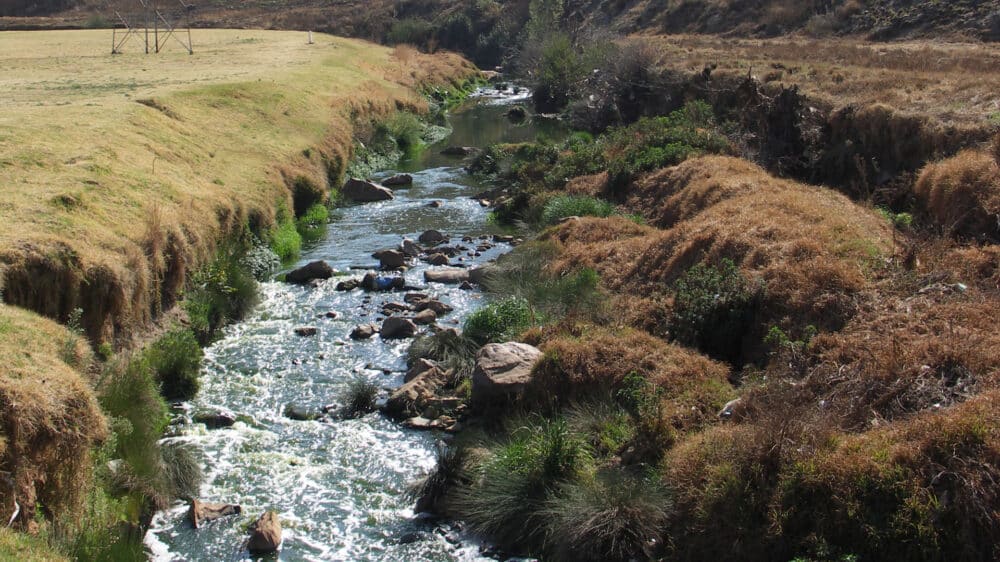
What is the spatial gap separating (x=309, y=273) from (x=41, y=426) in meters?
11.9

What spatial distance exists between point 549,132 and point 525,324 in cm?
2785

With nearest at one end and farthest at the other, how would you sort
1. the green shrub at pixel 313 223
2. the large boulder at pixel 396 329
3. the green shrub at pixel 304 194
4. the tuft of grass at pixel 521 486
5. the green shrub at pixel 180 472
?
the tuft of grass at pixel 521 486, the green shrub at pixel 180 472, the large boulder at pixel 396 329, the green shrub at pixel 313 223, the green shrub at pixel 304 194

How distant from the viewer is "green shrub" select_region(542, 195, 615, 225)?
81.2 feet

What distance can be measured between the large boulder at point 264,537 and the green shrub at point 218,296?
6892 millimetres

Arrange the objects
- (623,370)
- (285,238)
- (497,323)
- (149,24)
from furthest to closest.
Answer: (149,24)
(285,238)
(497,323)
(623,370)

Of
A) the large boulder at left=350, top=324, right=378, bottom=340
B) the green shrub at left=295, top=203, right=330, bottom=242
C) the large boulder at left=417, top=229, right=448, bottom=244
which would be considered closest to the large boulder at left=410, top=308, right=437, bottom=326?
the large boulder at left=350, top=324, right=378, bottom=340

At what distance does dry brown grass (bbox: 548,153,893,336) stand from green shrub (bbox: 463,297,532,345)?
2.43 metres

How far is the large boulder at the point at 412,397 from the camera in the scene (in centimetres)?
1487

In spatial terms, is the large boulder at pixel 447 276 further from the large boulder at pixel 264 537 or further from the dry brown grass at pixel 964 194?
the large boulder at pixel 264 537

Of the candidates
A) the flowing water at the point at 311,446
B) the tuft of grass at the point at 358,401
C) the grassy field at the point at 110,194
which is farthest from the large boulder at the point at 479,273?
the tuft of grass at the point at 358,401

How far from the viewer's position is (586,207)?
81.8 ft

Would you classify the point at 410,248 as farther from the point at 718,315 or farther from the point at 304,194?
the point at 718,315

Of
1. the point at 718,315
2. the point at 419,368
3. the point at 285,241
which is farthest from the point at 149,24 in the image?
the point at 718,315

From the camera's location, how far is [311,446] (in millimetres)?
13727
